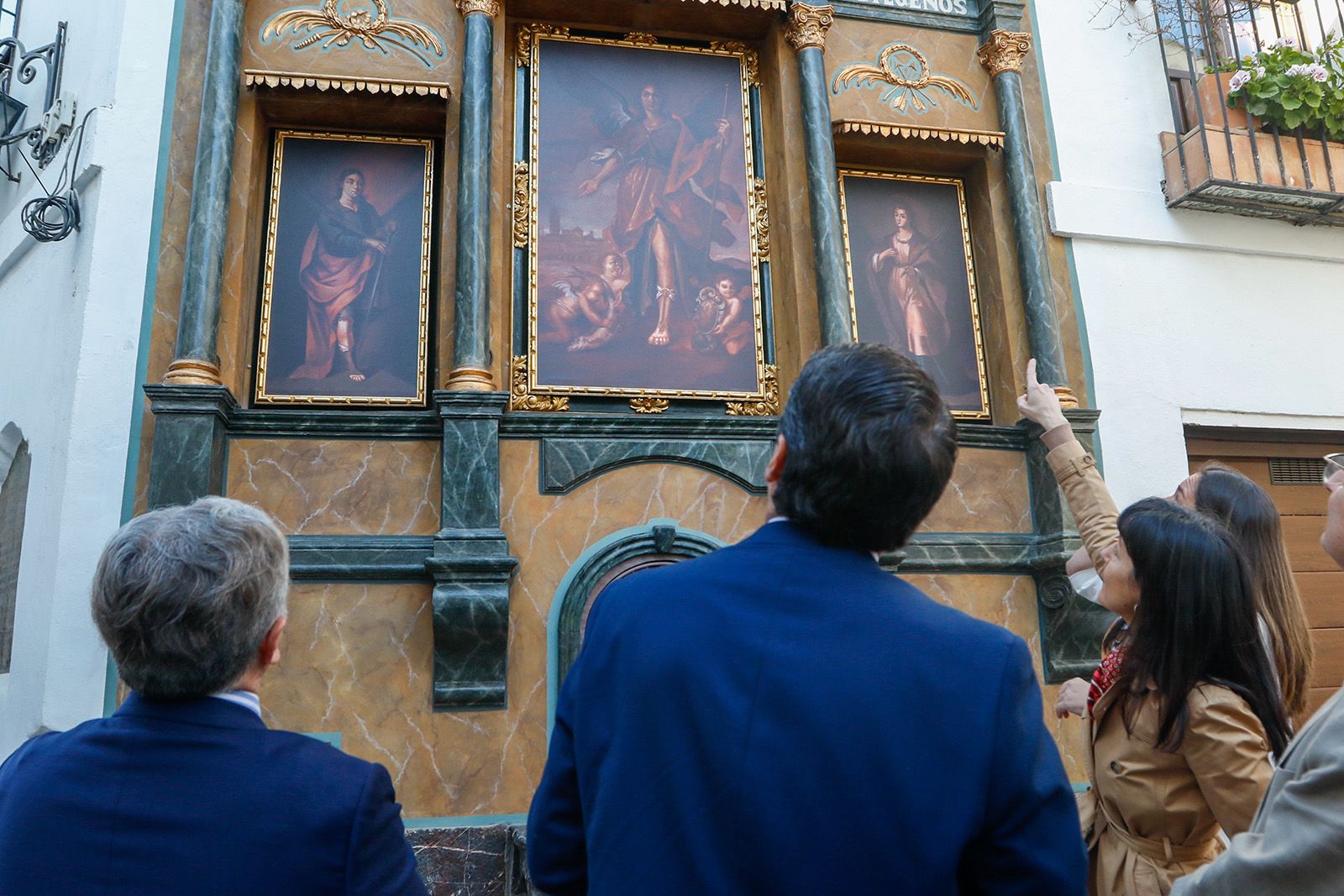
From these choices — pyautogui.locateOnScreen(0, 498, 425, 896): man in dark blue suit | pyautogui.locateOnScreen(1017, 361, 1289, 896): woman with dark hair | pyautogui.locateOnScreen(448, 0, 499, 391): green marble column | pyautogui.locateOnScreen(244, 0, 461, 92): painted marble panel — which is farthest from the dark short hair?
pyautogui.locateOnScreen(244, 0, 461, 92): painted marble panel

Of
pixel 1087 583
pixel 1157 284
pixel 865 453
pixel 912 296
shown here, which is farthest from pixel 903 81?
pixel 865 453

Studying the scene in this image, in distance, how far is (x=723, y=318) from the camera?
18.7ft

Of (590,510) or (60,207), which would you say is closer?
(590,510)

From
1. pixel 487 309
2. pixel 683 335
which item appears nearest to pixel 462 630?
pixel 487 309

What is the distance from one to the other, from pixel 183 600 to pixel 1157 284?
6.16m

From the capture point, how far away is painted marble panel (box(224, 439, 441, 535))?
16.2 ft

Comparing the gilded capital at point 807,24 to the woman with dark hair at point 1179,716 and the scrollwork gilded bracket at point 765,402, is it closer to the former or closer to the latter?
the scrollwork gilded bracket at point 765,402

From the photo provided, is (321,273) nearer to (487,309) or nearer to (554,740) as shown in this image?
(487,309)

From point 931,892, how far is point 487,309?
4392 millimetres

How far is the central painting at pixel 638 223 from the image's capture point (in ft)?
18.1

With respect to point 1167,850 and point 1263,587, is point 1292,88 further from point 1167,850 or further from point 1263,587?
point 1167,850

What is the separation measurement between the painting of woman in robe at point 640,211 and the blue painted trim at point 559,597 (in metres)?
0.76

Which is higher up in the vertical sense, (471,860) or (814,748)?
(814,748)

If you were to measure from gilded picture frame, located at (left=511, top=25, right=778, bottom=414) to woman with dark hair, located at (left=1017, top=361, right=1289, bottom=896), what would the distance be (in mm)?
3432
